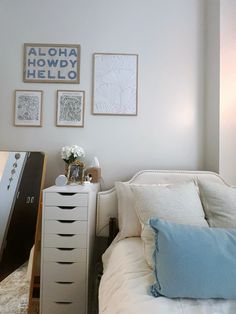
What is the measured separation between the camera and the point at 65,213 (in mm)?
1486

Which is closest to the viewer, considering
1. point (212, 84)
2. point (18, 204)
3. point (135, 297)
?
point (135, 297)

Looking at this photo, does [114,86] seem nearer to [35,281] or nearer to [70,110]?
[70,110]

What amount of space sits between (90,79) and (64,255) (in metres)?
1.47

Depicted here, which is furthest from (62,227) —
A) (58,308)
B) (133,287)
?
(133,287)

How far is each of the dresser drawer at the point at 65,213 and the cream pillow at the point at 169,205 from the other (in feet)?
1.23

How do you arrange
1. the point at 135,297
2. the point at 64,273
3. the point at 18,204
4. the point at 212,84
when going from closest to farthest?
the point at 135,297 < the point at 64,273 < the point at 18,204 < the point at 212,84

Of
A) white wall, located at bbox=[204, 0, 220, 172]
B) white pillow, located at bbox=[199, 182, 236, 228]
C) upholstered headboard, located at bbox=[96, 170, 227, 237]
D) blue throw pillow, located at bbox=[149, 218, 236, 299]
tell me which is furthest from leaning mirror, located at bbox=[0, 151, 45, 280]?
white wall, located at bbox=[204, 0, 220, 172]

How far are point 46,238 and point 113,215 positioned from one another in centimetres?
56

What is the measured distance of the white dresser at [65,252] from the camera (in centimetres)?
147

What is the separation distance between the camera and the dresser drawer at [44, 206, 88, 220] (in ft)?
4.87

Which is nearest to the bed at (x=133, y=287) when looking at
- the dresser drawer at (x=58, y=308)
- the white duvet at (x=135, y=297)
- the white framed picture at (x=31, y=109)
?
the white duvet at (x=135, y=297)

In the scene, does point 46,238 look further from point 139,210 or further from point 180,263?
point 180,263

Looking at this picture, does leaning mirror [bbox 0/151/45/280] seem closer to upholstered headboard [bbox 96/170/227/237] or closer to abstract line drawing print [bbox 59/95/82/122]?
abstract line drawing print [bbox 59/95/82/122]

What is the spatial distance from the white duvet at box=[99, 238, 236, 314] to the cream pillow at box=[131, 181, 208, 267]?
6.2 inches
